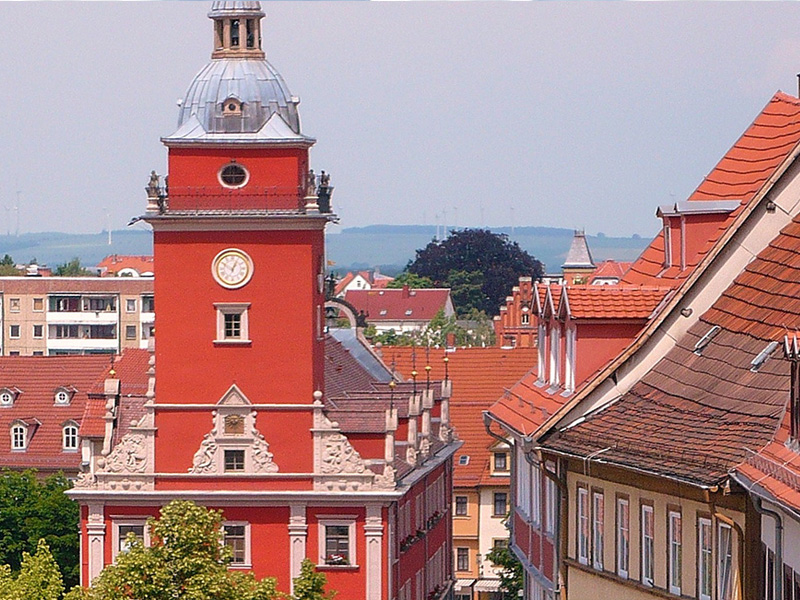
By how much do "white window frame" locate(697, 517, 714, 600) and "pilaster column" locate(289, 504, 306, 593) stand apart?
145 ft

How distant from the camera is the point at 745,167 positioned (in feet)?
124

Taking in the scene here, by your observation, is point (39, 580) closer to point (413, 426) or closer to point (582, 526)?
point (582, 526)

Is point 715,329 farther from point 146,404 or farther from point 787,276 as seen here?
point 146,404

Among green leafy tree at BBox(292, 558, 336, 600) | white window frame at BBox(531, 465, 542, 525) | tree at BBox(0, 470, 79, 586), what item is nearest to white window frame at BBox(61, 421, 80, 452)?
tree at BBox(0, 470, 79, 586)

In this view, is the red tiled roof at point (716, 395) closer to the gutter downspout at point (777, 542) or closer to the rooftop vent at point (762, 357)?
the rooftop vent at point (762, 357)

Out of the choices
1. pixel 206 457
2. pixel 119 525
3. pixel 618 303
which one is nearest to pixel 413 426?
pixel 206 457

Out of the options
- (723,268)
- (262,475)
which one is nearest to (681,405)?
(723,268)

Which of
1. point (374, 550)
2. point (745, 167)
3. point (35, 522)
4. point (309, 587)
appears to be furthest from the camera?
point (35, 522)

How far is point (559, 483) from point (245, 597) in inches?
631

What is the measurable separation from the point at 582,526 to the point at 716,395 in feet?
20.7

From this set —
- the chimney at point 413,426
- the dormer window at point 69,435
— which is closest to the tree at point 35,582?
the chimney at point 413,426

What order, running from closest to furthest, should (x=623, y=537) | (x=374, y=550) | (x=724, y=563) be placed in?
(x=724, y=563) < (x=623, y=537) < (x=374, y=550)

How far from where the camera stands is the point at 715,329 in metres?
31.6

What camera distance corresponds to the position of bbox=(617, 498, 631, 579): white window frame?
105 ft
